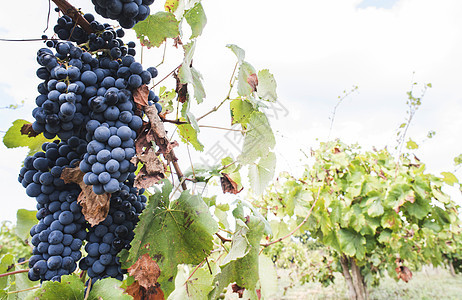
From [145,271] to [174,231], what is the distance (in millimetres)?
131

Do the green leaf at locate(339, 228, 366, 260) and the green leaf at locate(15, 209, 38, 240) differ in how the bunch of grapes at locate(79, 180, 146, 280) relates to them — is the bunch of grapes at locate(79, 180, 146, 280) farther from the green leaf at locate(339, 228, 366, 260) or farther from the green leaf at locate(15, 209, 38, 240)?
the green leaf at locate(339, 228, 366, 260)

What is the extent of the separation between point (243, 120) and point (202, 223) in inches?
17.0

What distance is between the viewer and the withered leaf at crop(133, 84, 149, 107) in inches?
27.6

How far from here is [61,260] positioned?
66 centimetres

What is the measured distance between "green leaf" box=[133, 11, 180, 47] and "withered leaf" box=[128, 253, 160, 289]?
24.0 inches

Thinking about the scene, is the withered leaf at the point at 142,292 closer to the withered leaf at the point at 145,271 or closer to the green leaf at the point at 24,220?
the withered leaf at the point at 145,271

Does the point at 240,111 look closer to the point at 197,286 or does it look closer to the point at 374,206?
the point at 197,286

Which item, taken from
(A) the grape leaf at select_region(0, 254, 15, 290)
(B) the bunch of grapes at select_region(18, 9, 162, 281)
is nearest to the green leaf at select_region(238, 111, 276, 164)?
(B) the bunch of grapes at select_region(18, 9, 162, 281)

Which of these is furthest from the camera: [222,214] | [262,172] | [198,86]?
[222,214]

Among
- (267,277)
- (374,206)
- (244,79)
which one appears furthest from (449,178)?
(244,79)

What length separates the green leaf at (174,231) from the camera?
0.76m

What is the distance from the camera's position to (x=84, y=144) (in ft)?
2.35

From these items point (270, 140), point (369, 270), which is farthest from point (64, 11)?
point (369, 270)

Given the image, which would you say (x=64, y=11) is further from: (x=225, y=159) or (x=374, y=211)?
(x=374, y=211)
